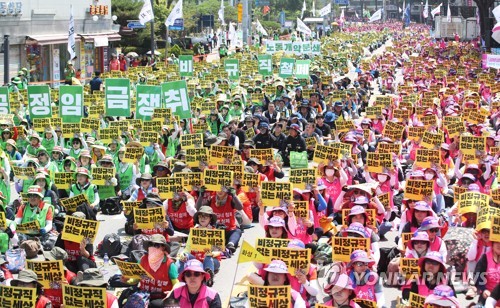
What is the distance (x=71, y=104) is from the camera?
21.6m

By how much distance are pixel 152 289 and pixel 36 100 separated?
1261 centimetres

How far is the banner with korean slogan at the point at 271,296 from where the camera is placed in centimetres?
835

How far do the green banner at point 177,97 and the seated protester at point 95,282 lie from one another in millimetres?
12484

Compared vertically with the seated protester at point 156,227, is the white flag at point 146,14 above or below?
above

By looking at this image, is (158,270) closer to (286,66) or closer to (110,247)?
(110,247)

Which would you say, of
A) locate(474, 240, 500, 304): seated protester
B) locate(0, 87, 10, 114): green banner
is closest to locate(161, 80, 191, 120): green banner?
locate(0, 87, 10, 114): green banner

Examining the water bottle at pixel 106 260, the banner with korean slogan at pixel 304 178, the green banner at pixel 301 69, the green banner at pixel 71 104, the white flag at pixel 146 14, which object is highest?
the white flag at pixel 146 14

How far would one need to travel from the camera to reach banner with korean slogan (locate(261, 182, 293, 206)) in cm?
1242

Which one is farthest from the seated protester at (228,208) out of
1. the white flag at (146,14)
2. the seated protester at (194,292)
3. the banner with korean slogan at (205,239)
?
the white flag at (146,14)

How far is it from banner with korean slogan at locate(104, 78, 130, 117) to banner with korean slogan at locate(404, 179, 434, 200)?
10674 millimetres

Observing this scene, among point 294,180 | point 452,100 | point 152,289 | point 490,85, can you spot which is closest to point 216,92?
point 452,100

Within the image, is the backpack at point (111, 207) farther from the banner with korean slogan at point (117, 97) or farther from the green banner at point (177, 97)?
the banner with korean slogan at point (117, 97)

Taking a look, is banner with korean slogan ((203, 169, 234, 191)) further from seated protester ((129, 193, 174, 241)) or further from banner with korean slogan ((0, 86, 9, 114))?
banner with korean slogan ((0, 86, 9, 114))

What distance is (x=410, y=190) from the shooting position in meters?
12.8
